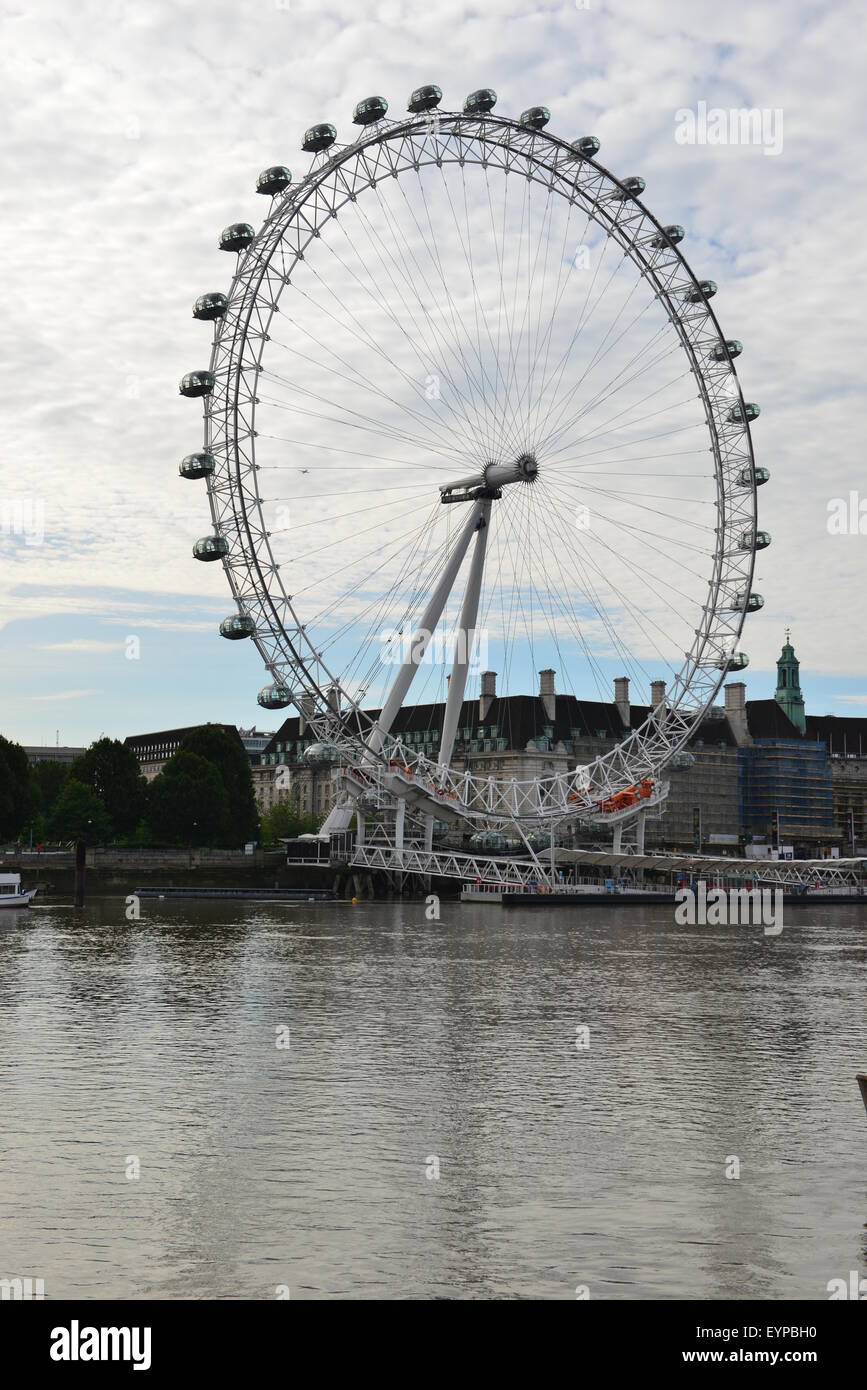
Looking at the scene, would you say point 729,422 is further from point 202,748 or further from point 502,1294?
point 502,1294

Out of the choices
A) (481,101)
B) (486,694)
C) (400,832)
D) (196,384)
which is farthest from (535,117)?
(486,694)

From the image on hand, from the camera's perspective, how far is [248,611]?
264ft

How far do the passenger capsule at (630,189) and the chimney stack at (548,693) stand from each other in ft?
289

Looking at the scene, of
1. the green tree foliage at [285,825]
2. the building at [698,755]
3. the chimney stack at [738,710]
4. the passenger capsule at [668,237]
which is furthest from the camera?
the chimney stack at [738,710]

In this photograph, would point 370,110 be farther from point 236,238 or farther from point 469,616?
point 469,616

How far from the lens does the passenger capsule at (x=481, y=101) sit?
252 feet

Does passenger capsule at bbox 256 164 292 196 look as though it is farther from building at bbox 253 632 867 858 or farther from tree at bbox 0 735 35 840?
building at bbox 253 632 867 858

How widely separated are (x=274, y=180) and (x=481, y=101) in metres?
12.0

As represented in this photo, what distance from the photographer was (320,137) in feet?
239

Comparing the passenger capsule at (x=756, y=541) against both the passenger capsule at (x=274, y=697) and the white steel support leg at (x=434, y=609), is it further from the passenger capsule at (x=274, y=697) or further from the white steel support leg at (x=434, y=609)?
the passenger capsule at (x=274, y=697)

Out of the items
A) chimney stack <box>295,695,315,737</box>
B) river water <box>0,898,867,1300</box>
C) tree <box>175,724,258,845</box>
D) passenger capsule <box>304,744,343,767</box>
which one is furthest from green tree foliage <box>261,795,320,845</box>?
river water <box>0,898,867,1300</box>

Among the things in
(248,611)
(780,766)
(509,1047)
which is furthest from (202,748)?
(509,1047)

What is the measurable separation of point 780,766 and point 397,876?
83723mm

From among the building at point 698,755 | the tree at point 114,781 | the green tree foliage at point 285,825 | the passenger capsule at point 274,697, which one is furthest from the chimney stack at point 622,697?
the passenger capsule at point 274,697
